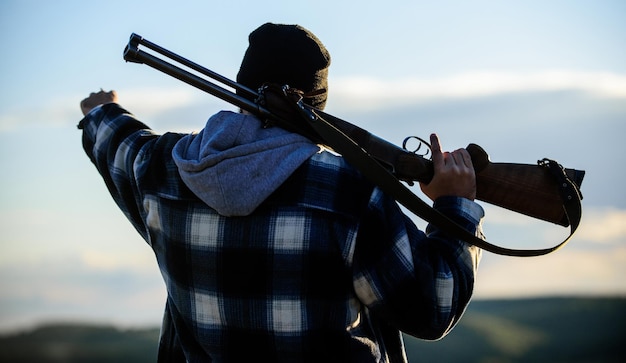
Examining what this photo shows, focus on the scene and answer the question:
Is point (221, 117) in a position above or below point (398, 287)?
above

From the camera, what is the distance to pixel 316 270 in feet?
9.05

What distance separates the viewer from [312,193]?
2.77m

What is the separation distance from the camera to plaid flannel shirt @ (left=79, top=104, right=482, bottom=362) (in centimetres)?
276

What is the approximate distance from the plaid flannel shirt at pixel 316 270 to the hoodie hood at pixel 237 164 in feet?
0.21

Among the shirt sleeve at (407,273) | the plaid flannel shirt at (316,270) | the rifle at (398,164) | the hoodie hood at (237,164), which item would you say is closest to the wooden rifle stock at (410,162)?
the rifle at (398,164)

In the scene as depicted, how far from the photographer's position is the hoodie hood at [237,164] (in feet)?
8.93

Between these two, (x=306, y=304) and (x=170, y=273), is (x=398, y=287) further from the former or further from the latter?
(x=170, y=273)

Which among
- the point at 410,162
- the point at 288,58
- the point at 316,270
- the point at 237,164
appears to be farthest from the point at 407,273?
the point at 288,58

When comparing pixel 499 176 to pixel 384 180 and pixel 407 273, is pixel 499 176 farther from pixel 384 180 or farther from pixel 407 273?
pixel 407 273

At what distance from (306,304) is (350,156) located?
0.61 meters

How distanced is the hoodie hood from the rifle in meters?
0.20

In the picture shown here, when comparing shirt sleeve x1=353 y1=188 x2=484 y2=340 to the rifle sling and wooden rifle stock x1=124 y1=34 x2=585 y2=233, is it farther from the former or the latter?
wooden rifle stock x1=124 y1=34 x2=585 y2=233

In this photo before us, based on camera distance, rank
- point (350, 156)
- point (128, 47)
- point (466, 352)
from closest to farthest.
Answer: point (350, 156)
point (128, 47)
point (466, 352)

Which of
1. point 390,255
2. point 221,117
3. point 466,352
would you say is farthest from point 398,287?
point 466,352
